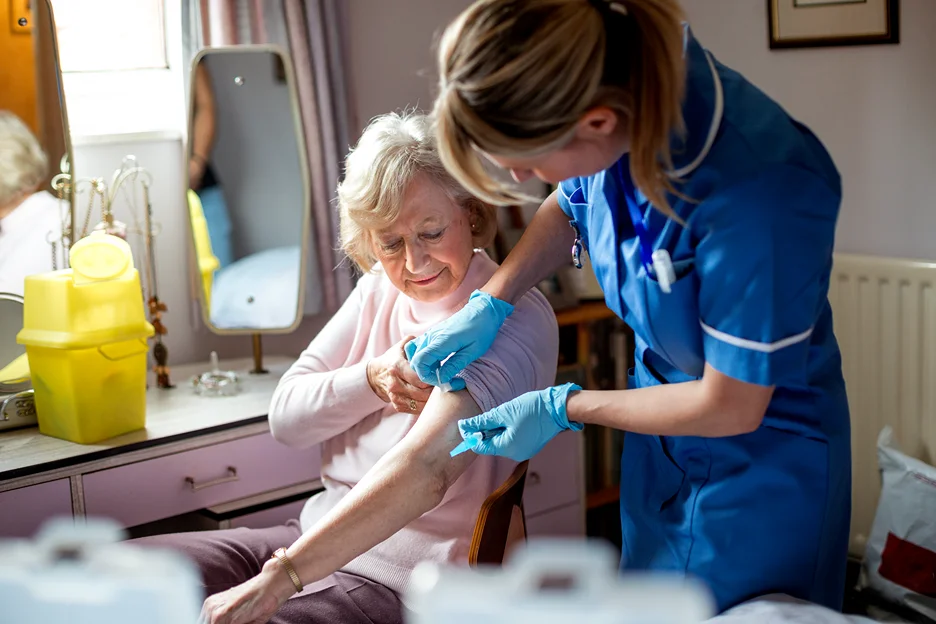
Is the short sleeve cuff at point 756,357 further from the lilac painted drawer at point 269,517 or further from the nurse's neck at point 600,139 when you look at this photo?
the lilac painted drawer at point 269,517

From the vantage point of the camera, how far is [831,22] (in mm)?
2508

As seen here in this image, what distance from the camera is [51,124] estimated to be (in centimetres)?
217

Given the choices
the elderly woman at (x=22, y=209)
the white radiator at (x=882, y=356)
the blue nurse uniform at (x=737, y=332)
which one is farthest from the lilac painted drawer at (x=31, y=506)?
the white radiator at (x=882, y=356)

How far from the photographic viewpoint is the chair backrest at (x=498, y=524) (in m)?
1.48

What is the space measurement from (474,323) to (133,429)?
90 centimetres

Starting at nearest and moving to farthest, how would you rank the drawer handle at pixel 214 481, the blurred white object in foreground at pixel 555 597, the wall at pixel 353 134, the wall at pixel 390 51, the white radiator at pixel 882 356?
the blurred white object in foreground at pixel 555 597, the drawer handle at pixel 214 481, the white radiator at pixel 882 356, the wall at pixel 353 134, the wall at pixel 390 51

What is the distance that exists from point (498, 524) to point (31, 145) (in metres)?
1.35

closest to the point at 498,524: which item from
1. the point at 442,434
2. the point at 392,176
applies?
the point at 442,434

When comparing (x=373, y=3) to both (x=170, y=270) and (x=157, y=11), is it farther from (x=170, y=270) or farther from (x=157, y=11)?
Answer: (x=170, y=270)

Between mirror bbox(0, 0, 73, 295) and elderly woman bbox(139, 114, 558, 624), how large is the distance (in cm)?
71

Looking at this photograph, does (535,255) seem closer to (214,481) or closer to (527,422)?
(527,422)

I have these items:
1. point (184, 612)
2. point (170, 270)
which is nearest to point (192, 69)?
point (170, 270)

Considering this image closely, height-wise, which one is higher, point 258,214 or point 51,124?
point 51,124

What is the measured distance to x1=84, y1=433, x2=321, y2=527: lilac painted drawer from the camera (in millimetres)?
1981
